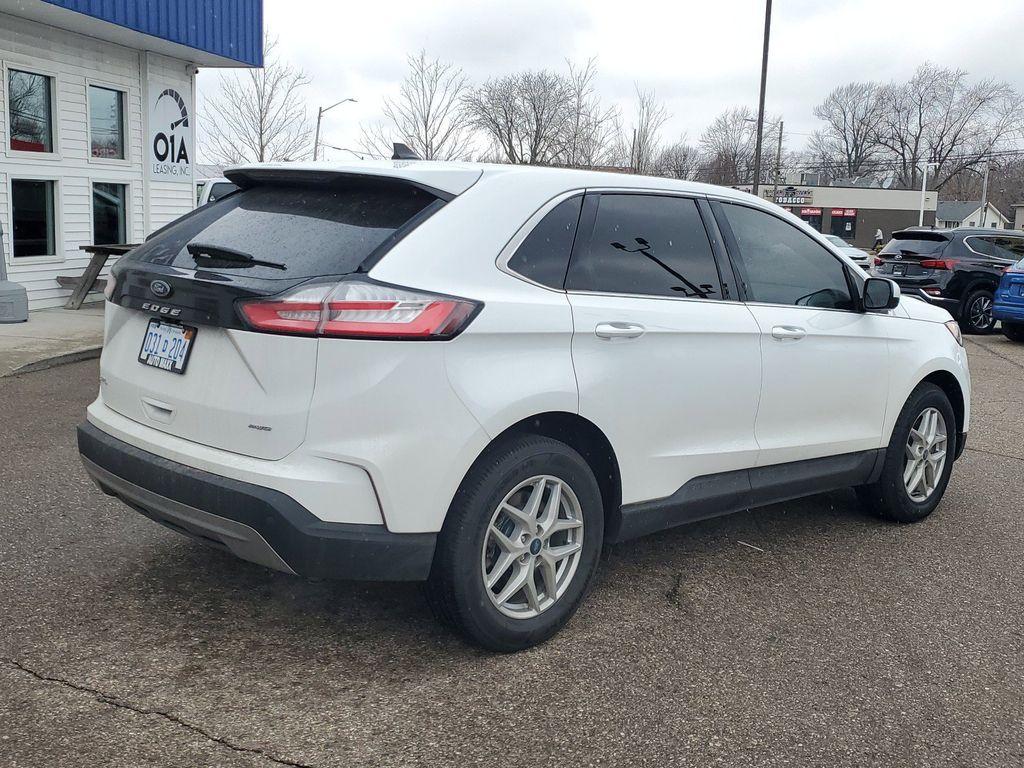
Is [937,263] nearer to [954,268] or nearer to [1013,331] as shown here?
[954,268]

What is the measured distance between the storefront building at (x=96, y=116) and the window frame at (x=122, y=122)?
0.06 ft

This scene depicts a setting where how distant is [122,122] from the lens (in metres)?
14.3

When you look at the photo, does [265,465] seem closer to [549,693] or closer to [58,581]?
[549,693]

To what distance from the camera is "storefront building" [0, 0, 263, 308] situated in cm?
1227

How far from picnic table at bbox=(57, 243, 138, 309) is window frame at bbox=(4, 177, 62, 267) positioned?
0.28 metres

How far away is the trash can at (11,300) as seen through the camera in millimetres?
11305

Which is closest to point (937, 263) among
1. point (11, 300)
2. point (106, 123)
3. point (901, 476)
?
point (901, 476)

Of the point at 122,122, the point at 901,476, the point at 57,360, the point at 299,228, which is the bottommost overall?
the point at 57,360

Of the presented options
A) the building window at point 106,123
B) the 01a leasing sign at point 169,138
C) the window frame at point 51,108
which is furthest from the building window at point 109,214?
the window frame at point 51,108

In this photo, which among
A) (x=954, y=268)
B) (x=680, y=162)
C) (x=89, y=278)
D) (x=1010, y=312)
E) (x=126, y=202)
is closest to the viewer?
(x=89, y=278)

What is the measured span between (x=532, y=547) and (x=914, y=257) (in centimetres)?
1391

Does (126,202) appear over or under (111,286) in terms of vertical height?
over

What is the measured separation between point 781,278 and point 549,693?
2.23m

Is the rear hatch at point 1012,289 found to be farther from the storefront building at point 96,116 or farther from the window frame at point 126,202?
the window frame at point 126,202
